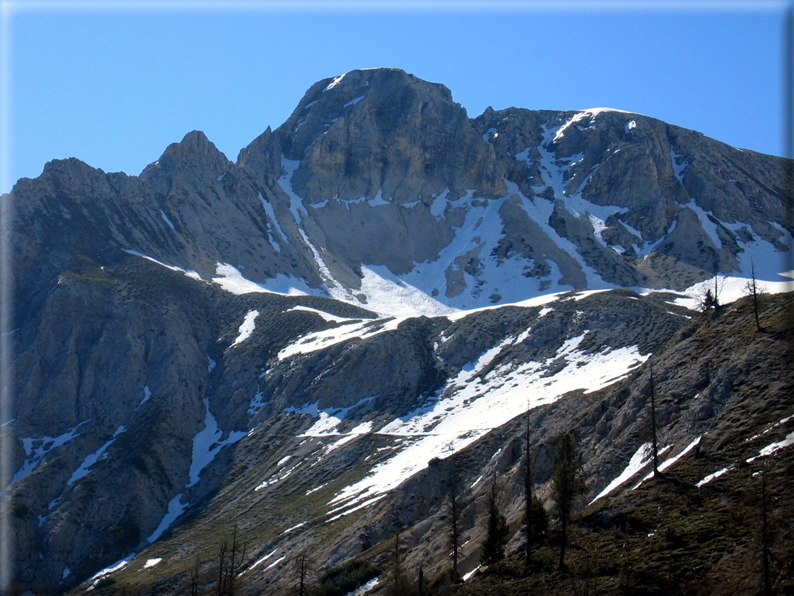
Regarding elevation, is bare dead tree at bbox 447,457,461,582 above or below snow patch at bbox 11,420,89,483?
below

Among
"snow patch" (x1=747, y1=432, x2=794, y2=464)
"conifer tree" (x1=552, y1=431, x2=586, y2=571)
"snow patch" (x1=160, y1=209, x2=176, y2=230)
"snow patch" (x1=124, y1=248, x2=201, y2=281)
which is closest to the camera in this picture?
"snow patch" (x1=747, y1=432, x2=794, y2=464)

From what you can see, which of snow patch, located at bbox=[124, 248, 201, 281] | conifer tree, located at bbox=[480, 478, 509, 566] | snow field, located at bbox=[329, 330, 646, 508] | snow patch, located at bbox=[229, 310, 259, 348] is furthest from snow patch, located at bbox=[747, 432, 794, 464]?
snow patch, located at bbox=[124, 248, 201, 281]

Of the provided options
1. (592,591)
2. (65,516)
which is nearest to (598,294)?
(65,516)

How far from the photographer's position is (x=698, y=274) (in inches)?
6093

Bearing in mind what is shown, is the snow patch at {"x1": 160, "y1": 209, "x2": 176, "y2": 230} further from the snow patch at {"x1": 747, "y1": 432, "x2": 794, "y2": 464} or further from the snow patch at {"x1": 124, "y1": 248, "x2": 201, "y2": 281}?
the snow patch at {"x1": 747, "y1": 432, "x2": 794, "y2": 464}

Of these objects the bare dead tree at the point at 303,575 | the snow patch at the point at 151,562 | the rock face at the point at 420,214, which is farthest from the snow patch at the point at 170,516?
the rock face at the point at 420,214

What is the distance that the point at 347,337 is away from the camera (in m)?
110

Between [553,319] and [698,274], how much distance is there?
208 ft

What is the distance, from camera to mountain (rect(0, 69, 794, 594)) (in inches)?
2406

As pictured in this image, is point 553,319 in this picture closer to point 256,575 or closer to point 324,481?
point 324,481

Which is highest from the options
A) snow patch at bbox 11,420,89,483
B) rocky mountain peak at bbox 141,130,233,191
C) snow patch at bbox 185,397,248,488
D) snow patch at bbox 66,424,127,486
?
rocky mountain peak at bbox 141,130,233,191

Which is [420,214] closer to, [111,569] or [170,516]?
[170,516]

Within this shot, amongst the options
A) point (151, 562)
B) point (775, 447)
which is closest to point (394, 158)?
point (151, 562)

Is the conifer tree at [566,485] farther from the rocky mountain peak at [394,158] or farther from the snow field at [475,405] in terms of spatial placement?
the rocky mountain peak at [394,158]
